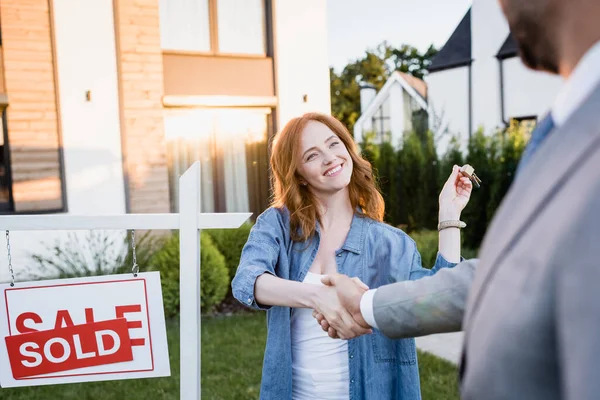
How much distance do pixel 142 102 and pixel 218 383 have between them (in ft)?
18.1

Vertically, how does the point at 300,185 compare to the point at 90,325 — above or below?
above

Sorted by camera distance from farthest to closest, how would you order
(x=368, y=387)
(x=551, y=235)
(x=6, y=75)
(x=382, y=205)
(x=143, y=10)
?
(x=143, y=10)
(x=6, y=75)
(x=382, y=205)
(x=368, y=387)
(x=551, y=235)

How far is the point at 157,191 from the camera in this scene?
9883 mm

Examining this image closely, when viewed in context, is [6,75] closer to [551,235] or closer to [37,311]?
[37,311]

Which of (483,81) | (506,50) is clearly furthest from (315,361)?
(483,81)

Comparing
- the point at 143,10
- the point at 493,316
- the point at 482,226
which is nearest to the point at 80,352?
the point at 493,316

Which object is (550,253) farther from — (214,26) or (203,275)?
(214,26)

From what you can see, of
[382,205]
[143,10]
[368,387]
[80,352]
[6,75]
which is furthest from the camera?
[143,10]

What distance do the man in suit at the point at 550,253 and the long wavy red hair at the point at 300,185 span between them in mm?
1661

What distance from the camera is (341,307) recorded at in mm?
1830

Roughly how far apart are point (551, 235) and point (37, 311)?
2.21 metres

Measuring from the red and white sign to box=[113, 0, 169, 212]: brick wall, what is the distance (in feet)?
24.6

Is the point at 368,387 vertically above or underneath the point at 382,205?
underneath

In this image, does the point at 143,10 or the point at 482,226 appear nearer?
the point at 143,10
